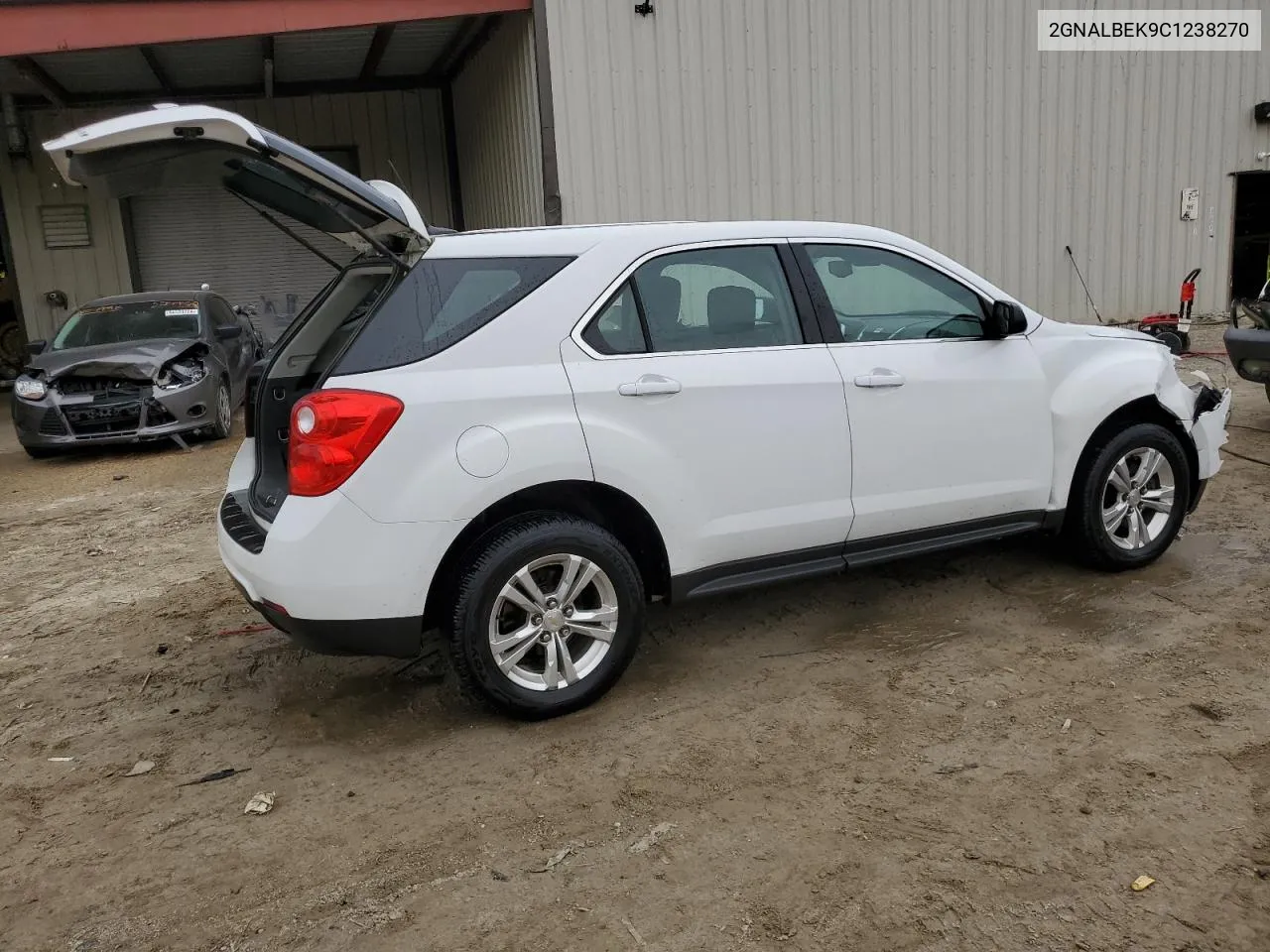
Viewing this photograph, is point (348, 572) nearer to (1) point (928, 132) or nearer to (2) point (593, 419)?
(2) point (593, 419)

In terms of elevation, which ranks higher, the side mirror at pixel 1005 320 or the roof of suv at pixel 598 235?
the roof of suv at pixel 598 235

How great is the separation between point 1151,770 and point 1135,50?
13.0 meters

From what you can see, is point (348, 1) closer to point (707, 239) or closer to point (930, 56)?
point (930, 56)

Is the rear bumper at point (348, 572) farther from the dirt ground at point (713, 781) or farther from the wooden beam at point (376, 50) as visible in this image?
the wooden beam at point (376, 50)

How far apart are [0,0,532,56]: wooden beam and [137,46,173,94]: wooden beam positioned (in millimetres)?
2560

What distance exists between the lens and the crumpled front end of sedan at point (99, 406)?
9.22 meters

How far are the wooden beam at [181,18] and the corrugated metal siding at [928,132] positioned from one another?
1560 millimetres

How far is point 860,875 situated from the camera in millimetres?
2646

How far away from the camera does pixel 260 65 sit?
14.2 metres

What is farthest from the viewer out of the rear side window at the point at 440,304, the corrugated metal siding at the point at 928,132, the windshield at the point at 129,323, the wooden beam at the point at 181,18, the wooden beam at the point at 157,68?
the wooden beam at the point at 157,68

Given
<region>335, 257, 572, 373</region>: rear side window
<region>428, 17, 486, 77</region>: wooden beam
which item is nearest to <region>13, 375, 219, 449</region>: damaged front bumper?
<region>428, 17, 486, 77</region>: wooden beam

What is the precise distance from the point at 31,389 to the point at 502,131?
20.9ft

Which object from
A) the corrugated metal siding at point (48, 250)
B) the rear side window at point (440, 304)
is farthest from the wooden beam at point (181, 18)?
the rear side window at point (440, 304)

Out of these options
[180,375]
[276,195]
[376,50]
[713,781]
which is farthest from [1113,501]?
[376,50]
